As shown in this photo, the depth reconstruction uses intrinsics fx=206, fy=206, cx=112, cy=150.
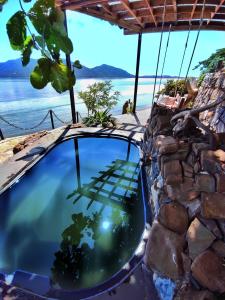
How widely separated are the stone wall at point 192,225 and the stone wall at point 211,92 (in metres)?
1.43

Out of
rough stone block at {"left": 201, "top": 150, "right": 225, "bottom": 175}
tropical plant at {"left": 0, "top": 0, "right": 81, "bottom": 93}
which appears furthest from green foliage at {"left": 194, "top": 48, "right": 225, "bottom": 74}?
tropical plant at {"left": 0, "top": 0, "right": 81, "bottom": 93}

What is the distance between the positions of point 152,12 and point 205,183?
16.5 ft

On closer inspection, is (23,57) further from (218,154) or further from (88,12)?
(88,12)

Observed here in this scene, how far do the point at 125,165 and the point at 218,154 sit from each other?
2.86m

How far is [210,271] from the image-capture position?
1756mm

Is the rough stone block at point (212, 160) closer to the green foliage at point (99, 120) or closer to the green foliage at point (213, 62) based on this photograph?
Answer: the green foliage at point (213, 62)

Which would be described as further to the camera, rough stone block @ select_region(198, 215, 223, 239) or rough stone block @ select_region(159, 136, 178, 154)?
rough stone block @ select_region(159, 136, 178, 154)

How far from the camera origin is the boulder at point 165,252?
1.95 m

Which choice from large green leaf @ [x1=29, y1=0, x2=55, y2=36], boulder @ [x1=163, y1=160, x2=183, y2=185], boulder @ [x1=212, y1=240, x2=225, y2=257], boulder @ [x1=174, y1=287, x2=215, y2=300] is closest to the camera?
large green leaf @ [x1=29, y1=0, x2=55, y2=36]

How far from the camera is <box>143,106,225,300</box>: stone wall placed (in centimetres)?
179

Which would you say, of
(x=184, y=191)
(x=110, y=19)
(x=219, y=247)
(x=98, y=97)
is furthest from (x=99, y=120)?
(x=219, y=247)

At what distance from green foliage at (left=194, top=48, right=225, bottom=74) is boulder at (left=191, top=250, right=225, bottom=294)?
4915mm

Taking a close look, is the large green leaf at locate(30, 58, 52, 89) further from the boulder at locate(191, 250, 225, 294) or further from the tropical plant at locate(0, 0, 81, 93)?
the boulder at locate(191, 250, 225, 294)

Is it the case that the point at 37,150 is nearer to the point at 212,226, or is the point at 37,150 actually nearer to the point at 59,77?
the point at 212,226
